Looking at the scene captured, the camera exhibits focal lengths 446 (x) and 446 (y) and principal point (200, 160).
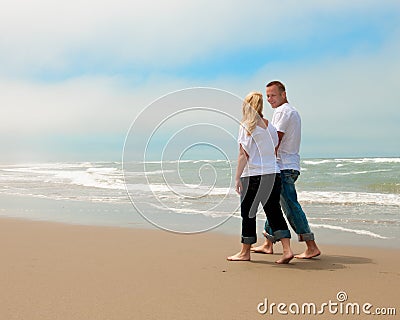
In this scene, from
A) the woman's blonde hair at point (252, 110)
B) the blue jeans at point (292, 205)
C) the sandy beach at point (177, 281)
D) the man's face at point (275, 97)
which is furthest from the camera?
the man's face at point (275, 97)

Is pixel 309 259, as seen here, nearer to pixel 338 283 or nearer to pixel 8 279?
pixel 338 283

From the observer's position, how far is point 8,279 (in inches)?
138

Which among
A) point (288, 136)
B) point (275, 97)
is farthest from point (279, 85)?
point (288, 136)

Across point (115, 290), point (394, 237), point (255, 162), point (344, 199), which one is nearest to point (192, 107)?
point (255, 162)

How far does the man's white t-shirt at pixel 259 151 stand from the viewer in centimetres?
422

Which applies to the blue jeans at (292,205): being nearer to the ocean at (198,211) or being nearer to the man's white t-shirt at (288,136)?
the man's white t-shirt at (288,136)

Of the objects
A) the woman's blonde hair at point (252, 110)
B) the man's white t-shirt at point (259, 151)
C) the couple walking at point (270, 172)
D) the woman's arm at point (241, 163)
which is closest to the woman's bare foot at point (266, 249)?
the couple walking at point (270, 172)

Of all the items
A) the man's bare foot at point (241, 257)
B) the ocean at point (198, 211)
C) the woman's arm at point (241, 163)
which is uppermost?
the woman's arm at point (241, 163)

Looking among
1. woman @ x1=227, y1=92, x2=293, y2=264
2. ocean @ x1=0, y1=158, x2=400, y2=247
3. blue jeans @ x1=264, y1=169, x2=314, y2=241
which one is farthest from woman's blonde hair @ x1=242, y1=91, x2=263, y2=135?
ocean @ x1=0, y1=158, x2=400, y2=247

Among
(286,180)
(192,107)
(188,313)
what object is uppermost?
(192,107)

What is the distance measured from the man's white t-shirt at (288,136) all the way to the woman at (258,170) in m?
0.21

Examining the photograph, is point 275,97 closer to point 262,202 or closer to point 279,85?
point 279,85

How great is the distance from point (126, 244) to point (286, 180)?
204cm

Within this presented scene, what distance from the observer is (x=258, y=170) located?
4234 mm
